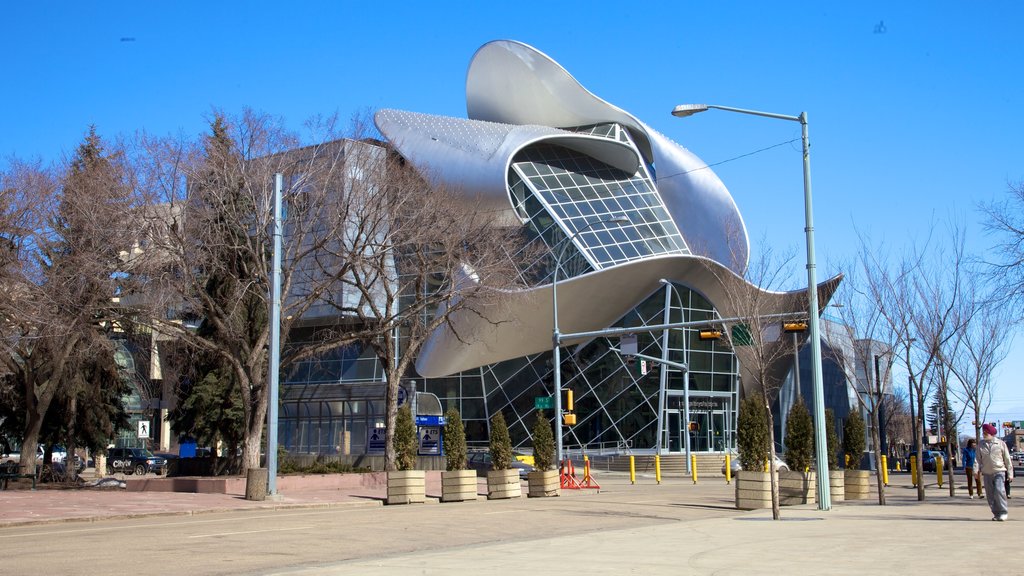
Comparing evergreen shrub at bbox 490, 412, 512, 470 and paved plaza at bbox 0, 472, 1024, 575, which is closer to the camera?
paved plaza at bbox 0, 472, 1024, 575

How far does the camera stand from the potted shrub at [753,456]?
67.1 feet

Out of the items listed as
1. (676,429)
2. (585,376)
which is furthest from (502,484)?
(676,429)

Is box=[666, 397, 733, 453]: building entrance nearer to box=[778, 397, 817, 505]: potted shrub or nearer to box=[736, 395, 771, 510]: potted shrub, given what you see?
box=[778, 397, 817, 505]: potted shrub

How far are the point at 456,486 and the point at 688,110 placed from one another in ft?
38.5

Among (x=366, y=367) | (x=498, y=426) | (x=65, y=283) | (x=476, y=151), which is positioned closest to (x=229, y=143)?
(x=65, y=283)

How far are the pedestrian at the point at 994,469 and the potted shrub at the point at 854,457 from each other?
6.55 meters

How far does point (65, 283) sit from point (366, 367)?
29.7 metres

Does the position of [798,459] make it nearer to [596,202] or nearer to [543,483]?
[543,483]

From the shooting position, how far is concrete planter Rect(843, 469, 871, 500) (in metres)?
24.0

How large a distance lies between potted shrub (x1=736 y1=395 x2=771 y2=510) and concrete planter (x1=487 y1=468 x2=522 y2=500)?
7366 millimetres

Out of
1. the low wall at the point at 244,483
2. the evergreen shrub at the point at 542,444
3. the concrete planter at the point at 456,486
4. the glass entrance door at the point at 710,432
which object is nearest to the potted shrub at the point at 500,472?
the concrete planter at the point at 456,486

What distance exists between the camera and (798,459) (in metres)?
21.6

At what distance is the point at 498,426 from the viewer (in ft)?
86.9

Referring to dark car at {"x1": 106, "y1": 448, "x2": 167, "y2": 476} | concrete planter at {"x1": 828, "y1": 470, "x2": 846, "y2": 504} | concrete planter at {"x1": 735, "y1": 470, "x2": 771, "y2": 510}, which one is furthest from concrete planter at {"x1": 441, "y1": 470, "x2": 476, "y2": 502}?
dark car at {"x1": 106, "y1": 448, "x2": 167, "y2": 476}
